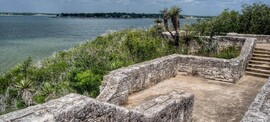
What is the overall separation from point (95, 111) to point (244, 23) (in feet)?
67.4

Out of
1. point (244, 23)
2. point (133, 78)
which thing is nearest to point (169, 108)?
point (133, 78)

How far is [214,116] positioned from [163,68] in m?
3.50

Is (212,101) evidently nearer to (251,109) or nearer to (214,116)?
(214,116)

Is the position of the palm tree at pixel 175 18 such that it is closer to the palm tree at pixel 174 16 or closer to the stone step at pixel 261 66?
the palm tree at pixel 174 16

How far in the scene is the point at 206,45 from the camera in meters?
19.2

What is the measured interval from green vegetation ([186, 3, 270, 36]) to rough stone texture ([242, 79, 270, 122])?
48.9 ft

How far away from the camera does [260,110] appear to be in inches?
257

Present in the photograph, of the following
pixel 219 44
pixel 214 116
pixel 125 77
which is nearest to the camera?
pixel 214 116

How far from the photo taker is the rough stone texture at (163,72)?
957 centimetres

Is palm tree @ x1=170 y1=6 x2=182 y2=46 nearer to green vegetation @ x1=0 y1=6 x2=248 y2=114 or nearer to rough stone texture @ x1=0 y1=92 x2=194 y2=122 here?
green vegetation @ x1=0 y1=6 x2=248 y2=114

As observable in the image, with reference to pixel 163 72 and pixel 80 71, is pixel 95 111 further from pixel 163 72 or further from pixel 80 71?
pixel 80 71

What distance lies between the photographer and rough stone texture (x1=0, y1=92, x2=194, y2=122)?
480 centimetres

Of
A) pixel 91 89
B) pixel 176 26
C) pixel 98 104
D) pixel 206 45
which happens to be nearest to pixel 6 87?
pixel 91 89

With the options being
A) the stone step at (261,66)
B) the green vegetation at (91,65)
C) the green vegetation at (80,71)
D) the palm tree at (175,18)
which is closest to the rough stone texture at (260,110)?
the stone step at (261,66)
